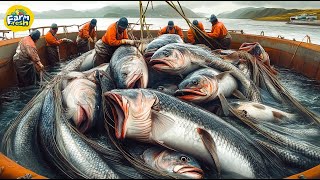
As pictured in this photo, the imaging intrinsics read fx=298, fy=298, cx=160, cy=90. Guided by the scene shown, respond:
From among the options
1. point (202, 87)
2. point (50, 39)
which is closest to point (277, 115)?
point (202, 87)

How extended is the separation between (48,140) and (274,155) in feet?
10.2

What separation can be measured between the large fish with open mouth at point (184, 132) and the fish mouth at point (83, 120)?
737 mm

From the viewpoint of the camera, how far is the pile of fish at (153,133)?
3.69 meters

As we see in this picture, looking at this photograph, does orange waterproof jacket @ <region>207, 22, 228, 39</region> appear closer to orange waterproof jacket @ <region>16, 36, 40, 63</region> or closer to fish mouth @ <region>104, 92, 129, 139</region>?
orange waterproof jacket @ <region>16, 36, 40, 63</region>

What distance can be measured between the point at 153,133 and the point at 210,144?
0.77 meters

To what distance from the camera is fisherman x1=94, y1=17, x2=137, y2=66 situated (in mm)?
7635

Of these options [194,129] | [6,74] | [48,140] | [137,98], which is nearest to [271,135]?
[194,129]

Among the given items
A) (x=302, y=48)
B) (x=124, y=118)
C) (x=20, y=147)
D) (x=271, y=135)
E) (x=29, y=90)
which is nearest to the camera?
(x=124, y=118)

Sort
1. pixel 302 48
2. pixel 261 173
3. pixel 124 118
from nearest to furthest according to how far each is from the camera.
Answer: pixel 261 173 < pixel 124 118 < pixel 302 48

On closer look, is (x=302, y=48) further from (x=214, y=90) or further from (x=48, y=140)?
(x=48, y=140)

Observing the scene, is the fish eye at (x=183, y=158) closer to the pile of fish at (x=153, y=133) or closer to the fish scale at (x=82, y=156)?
the pile of fish at (x=153, y=133)

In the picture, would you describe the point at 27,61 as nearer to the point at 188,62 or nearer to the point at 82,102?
the point at 82,102

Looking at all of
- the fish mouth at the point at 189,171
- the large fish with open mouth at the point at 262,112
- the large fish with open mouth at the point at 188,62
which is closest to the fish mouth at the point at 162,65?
the large fish with open mouth at the point at 188,62

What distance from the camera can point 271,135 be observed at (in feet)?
14.9
